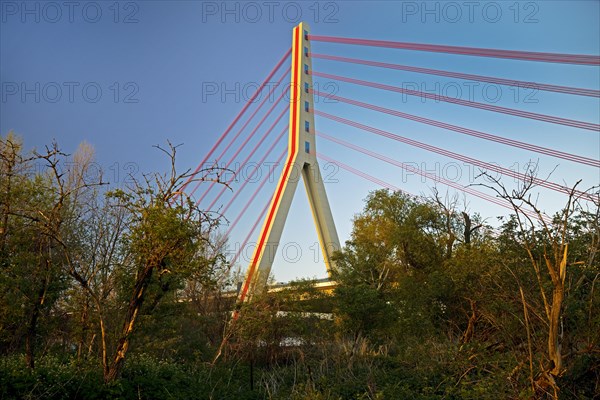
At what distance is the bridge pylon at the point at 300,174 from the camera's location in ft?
62.0

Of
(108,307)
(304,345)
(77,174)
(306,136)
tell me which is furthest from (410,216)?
(108,307)

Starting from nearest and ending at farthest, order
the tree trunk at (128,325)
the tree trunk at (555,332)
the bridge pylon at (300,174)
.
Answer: the tree trunk at (555,332), the tree trunk at (128,325), the bridge pylon at (300,174)

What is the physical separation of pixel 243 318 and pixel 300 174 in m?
9.54

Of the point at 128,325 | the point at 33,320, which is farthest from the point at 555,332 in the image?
the point at 33,320

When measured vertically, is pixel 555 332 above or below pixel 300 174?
below

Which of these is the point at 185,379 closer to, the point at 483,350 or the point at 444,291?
the point at 483,350

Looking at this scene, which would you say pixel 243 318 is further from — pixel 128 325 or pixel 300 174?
pixel 300 174

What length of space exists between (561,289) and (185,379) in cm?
655

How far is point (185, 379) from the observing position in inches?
339

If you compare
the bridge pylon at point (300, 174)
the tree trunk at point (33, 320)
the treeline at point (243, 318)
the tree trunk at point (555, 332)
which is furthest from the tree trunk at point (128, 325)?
the bridge pylon at point (300, 174)

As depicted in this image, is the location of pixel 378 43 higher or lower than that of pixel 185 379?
higher

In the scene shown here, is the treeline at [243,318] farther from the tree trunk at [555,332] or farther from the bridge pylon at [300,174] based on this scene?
the bridge pylon at [300,174]

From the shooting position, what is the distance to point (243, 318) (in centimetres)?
1162

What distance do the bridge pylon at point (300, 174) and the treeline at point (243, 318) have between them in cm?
324
